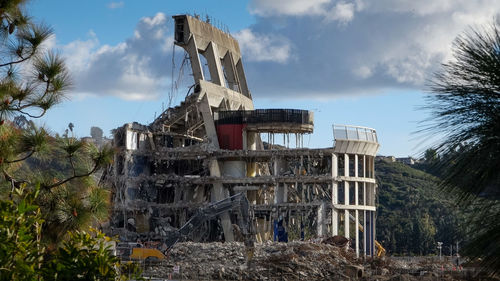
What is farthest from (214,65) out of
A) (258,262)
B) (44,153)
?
(44,153)

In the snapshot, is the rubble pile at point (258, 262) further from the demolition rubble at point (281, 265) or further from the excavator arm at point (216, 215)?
the excavator arm at point (216, 215)

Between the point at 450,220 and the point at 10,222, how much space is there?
99503mm

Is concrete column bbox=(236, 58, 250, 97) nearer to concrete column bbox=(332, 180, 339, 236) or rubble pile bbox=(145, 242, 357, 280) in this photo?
→ concrete column bbox=(332, 180, 339, 236)

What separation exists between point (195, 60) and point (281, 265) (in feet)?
90.8

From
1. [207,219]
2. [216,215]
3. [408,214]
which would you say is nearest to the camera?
[207,219]

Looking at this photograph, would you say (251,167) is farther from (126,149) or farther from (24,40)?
(24,40)

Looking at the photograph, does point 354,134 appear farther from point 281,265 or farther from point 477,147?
point 477,147

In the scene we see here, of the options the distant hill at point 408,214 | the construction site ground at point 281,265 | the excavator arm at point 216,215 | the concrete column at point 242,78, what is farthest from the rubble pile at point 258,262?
the distant hill at point 408,214

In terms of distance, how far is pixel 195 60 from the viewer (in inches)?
2908

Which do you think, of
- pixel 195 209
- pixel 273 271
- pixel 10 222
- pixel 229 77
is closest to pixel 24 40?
pixel 10 222

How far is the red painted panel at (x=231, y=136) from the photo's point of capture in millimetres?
73062

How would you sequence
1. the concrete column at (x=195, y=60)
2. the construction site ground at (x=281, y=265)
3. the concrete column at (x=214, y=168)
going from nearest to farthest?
the construction site ground at (x=281, y=265)
the concrete column at (x=214, y=168)
the concrete column at (x=195, y=60)

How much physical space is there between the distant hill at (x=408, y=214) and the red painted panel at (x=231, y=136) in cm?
2209

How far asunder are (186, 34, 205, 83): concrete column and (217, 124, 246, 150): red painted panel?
4684 mm
